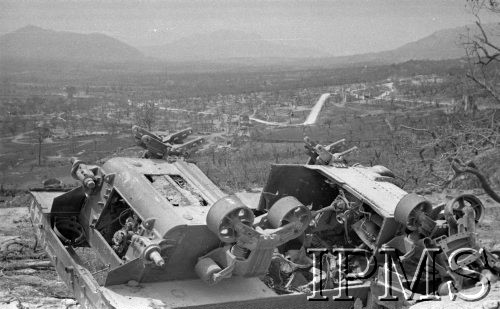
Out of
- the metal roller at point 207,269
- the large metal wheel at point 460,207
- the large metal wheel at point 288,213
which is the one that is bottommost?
the metal roller at point 207,269

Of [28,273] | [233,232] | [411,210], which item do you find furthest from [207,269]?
[28,273]

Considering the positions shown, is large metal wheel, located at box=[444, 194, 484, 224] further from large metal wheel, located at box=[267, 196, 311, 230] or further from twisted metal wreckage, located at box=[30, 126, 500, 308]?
large metal wheel, located at box=[267, 196, 311, 230]

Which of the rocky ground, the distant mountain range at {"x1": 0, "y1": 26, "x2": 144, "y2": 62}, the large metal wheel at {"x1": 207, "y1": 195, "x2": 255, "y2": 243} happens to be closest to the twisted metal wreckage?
the large metal wheel at {"x1": 207, "y1": 195, "x2": 255, "y2": 243}

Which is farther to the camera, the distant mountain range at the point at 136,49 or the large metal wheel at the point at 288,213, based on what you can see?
the distant mountain range at the point at 136,49

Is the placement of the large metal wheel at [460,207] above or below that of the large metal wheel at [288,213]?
below

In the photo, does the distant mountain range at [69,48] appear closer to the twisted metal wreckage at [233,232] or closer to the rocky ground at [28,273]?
the rocky ground at [28,273]

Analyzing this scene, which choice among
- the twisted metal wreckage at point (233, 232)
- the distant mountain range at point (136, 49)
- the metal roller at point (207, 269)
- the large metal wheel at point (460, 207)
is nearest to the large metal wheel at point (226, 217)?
the twisted metal wreckage at point (233, 232)
